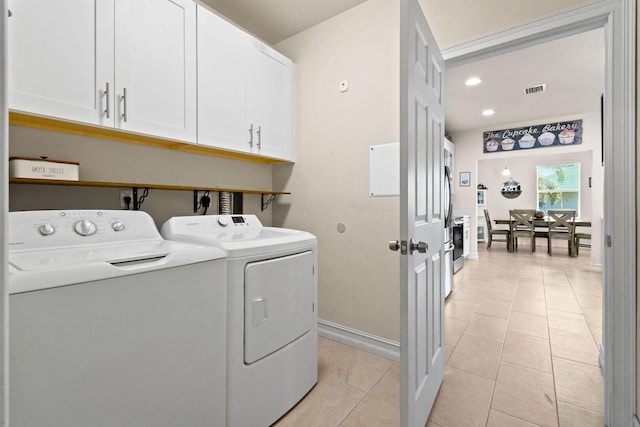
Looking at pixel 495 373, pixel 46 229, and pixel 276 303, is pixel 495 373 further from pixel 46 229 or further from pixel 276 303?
pixel 46 229

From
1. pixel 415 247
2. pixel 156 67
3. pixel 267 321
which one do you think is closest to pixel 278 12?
pixel 156 67

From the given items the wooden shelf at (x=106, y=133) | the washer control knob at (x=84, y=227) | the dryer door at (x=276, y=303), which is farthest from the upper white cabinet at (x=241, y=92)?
the dryer door at (x=276, y=303)

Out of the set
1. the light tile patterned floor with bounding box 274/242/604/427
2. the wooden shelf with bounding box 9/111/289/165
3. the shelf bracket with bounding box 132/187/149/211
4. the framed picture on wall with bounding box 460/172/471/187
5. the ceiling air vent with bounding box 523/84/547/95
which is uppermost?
the ceiling air vent with bounding box 523/84/547/95

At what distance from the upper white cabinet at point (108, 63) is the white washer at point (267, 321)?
679 mm

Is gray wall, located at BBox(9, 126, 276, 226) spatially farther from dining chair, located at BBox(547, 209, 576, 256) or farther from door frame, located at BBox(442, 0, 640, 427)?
dining chair, located at BBox(547, 209, 576, 256)

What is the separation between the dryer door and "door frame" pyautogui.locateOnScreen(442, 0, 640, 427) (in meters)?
1.52

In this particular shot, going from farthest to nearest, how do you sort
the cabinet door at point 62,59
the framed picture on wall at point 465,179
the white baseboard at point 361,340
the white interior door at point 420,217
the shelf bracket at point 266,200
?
the framed picture on wall at point 465,179 → the shelf bracket at point 266,200 → the white baseboard at point 361,340 → the cabinet door at point 62,59 → the white interior door at point 420,217

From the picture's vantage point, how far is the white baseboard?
212cm

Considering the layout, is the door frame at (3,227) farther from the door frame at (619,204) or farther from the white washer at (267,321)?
the door frame at (619,204)

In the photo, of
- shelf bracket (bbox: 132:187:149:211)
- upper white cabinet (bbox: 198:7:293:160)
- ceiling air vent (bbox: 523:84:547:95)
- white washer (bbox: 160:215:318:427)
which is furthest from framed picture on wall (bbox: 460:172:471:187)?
shelf bracket (bbox: 132:187:149:211)

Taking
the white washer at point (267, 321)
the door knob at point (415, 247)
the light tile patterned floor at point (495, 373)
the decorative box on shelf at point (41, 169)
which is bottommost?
the light tile patterned floor at point (495, 373)

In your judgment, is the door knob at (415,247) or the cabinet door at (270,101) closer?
the door knob at (415,247)

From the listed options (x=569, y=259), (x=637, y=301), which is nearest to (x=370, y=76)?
(x=637, y=301)

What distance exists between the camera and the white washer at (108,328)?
0.83 metres
